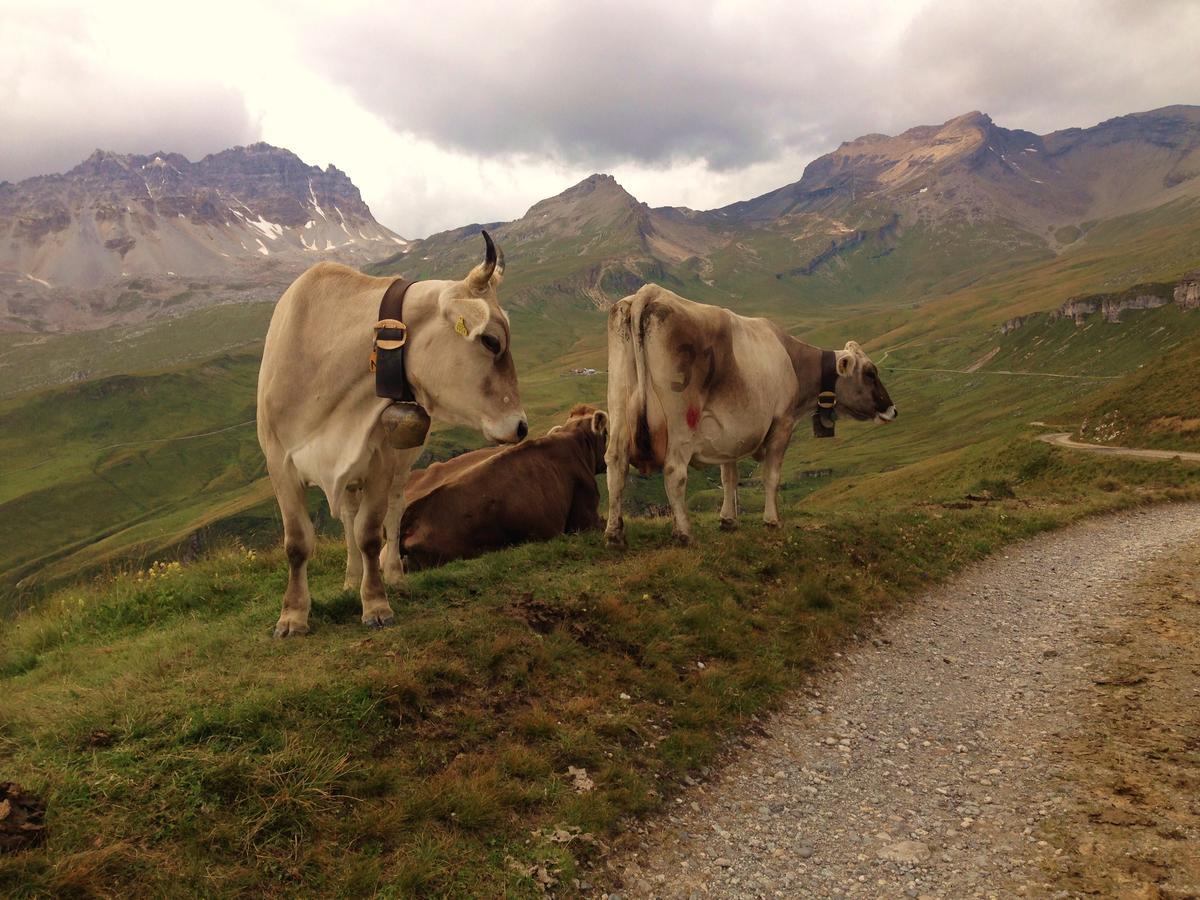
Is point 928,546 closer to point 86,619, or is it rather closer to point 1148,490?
point 86,619

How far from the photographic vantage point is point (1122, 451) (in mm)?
57125

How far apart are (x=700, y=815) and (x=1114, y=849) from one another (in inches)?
120

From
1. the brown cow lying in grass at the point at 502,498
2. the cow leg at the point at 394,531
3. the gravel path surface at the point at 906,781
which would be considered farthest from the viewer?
the brown cow lying in grass at the point at 502,498

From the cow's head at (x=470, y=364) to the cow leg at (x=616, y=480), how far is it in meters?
4.64

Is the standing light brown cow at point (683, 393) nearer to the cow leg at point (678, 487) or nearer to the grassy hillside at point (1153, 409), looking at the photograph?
the cow leg at point (678, 487)

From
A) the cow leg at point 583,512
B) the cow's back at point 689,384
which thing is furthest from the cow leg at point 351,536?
the cow leg at point 583,512

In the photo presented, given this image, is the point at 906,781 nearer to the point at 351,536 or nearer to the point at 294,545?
the point at 294,545

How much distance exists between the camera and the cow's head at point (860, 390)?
15344 mm

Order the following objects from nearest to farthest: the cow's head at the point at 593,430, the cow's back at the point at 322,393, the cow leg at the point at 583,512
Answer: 1. the cow's back at the point at 322,393
2. the cow leg at the point at 583,512
3. the cow's head at the point at 593,430

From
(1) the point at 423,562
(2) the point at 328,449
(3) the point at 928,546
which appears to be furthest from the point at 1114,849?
(3) the point at 928,546

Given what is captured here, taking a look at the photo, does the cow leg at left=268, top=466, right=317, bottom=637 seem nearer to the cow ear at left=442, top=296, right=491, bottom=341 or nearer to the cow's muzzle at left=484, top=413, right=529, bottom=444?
the cow's muzzle at left=484, top=413, right=529, bottom=444

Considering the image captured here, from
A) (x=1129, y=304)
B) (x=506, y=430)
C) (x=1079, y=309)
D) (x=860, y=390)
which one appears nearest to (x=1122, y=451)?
(x=860, y=390)

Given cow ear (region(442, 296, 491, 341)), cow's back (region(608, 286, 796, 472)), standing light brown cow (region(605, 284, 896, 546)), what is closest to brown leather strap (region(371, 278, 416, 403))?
cow ear (region(442, 296, 491, 341))

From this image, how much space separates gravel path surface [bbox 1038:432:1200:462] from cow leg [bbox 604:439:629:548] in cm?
4534
